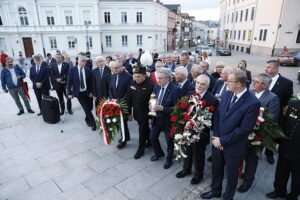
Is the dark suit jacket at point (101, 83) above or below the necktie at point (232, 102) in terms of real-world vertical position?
below

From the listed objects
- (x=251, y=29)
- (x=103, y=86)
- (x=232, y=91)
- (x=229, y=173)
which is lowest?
(x=229, y=173)

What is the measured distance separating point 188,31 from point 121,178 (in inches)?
2809

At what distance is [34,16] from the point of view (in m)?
30.0

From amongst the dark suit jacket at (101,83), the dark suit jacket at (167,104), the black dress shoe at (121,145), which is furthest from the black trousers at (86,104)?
the dark suit jacket at (167,104)

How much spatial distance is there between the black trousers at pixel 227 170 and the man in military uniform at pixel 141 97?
70.3 inches

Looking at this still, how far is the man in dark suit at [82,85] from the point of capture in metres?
6.14

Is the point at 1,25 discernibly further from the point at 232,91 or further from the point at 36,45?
the point at 232,91

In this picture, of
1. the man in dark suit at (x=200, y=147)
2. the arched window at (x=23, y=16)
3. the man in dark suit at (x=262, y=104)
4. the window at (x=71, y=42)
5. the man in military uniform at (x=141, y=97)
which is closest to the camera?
the man in dark suit at (x=200, y=147)

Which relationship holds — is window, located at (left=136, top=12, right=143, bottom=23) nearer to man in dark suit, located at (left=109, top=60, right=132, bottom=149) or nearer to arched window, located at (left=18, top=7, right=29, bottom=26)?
arched window, located at (left=18, top=7, right=29, bottom=26)

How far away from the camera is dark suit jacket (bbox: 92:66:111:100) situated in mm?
5965

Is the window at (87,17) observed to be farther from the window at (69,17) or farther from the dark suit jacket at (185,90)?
the dark suit jacket at (185,90)

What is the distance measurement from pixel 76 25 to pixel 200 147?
108ft

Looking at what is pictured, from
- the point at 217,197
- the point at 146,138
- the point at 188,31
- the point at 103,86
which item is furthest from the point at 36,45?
the point at 188,31

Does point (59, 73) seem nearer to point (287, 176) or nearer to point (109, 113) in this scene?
point (109, 113)
